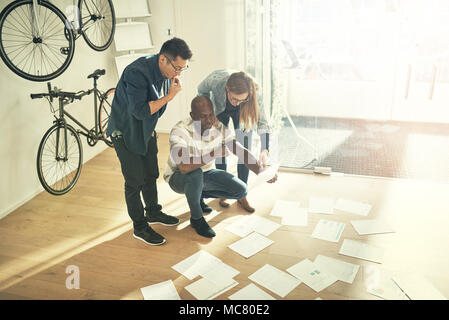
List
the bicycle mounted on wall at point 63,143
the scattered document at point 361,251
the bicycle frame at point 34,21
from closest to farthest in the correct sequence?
the scattered document at point 361,251
the bicycle frame at point 34,21
the bicycle mounted on wall at point 63,143

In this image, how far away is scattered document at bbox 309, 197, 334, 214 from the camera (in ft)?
10.2

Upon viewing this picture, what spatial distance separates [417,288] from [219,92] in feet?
5.37

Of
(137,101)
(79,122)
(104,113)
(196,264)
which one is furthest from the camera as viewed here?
(104,113)

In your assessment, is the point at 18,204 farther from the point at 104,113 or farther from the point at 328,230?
the point at 328,230

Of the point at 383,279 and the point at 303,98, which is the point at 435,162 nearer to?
the point at 303,98

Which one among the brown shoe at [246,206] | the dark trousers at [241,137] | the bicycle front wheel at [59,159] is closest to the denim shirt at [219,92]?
the dark trousers at [241,137]

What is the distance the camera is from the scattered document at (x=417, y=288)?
87.8 inches

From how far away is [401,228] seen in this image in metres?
2.88

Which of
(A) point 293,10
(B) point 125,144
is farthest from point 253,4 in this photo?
(B) point 125,144

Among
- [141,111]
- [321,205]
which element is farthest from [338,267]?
[141,111]

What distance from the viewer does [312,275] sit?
2.41m

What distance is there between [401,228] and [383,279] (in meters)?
0.63

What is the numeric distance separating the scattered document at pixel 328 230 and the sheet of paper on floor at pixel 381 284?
36cm

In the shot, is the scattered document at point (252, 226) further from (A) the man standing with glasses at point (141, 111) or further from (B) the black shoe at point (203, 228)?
(A) the man standing with glasses at point (141, 111)
